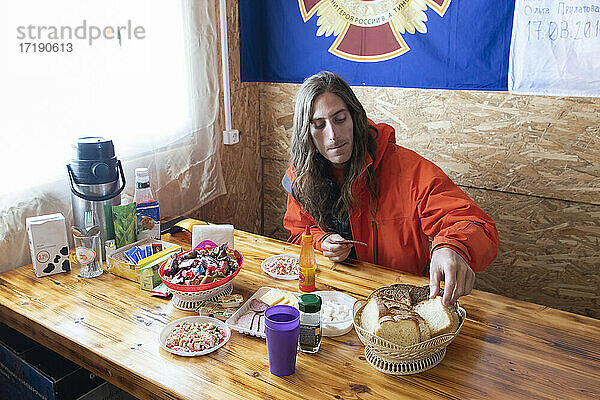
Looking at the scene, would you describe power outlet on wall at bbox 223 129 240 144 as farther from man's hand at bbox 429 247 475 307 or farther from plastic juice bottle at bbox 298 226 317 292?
man's hand at bbox 429 247 475 307

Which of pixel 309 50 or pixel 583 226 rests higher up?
pixel 309 50

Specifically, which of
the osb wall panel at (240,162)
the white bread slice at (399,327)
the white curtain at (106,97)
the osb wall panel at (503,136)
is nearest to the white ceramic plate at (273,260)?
the white bread slice at (399,327)

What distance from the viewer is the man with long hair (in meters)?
1.77

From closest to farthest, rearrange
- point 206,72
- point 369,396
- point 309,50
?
point 369,396 → point 206,72 → point 309,50

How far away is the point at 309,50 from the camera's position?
271 centimetres

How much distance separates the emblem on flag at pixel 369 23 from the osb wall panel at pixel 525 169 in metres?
0.19

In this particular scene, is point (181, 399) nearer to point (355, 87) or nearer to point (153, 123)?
point (153, 123)

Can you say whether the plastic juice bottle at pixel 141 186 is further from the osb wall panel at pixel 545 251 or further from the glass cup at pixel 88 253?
the osb wall panel at pixel 545 251

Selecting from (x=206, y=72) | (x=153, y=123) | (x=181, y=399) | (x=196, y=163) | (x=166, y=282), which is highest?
(x=206, y=72)

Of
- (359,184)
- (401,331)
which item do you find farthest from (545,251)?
(401,331)

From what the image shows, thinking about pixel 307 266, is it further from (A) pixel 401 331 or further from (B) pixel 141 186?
(B) pixel 141 186

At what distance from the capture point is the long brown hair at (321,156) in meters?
1.83

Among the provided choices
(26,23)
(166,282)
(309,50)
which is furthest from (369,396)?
(309,50)

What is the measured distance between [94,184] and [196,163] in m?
0.79
